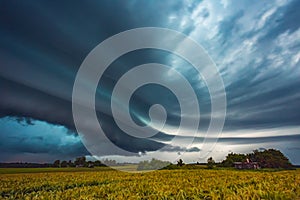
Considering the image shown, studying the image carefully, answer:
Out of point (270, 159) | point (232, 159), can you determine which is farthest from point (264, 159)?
point (232, 159)

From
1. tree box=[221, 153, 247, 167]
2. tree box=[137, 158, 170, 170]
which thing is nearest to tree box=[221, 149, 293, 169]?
tree box=[221, 153, 247, 167]

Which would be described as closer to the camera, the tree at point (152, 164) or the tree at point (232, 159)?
the tree at point (152, 164)

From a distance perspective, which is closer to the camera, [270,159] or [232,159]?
[270,159]

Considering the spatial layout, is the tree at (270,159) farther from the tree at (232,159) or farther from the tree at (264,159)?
the tree at (232,159)

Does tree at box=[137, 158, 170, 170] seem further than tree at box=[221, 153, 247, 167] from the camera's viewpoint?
No

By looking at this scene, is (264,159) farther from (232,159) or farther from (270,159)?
(232,159)

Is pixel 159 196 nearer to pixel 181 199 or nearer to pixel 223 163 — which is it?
pixel 181 199

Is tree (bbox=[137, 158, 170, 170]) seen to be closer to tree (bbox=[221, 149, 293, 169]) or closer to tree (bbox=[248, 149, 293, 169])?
tree (bbox=[221, 149, 293, 169])

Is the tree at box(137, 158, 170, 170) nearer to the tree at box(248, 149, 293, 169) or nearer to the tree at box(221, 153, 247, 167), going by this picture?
the tree at box(221, 153, 247, 167)

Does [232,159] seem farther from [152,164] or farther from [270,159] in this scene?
[152,164]

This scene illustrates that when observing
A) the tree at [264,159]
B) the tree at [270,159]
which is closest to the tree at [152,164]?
the tree at [264,159]

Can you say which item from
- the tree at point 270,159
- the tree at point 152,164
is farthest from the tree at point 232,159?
the tree at point 152,164

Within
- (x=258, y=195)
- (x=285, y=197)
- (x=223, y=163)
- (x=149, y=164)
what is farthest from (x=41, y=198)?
(x=223, y=163)

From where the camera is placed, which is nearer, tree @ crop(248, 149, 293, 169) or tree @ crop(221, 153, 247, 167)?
tree @ crop(248, 149, 293, 169)
